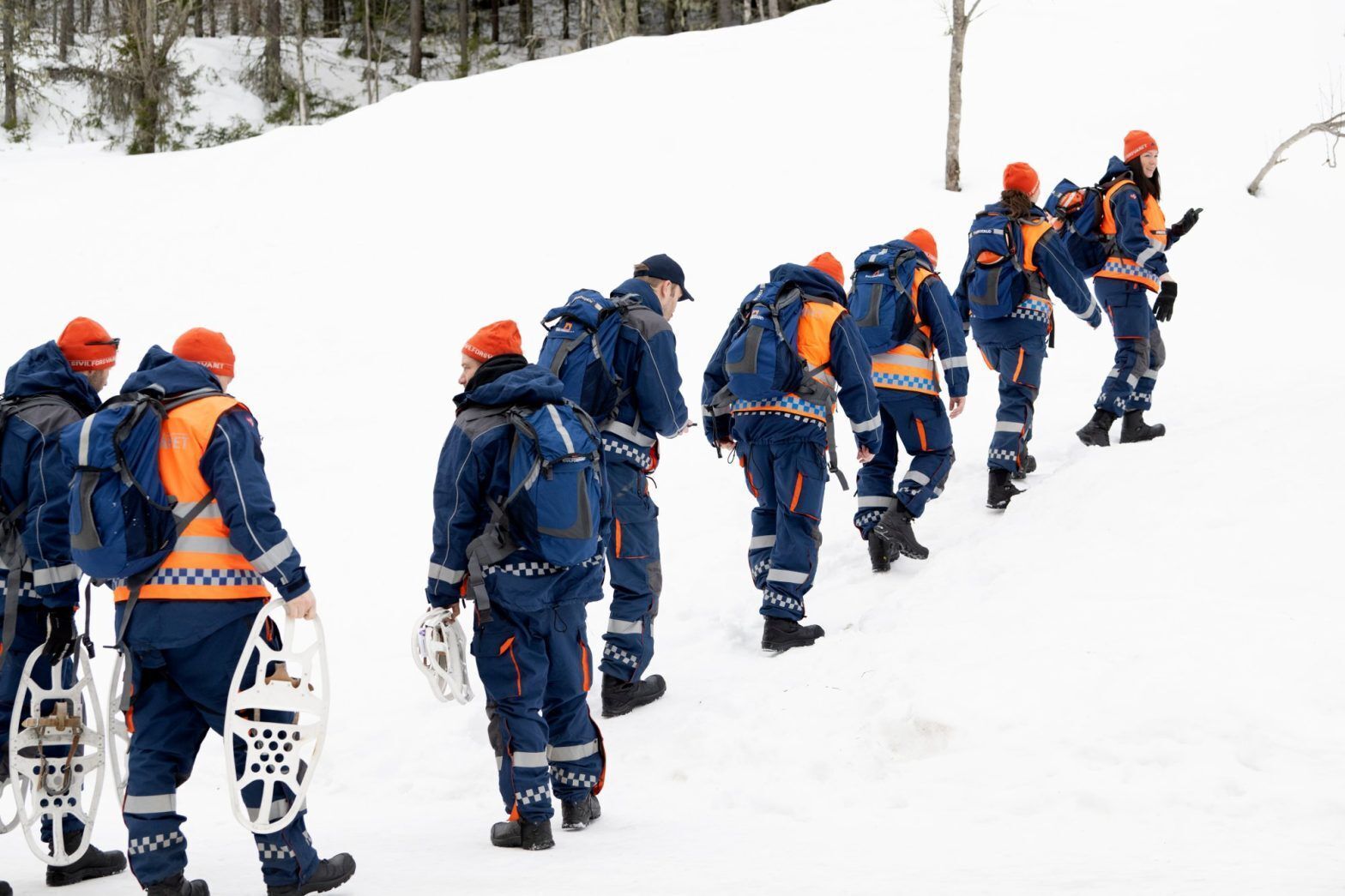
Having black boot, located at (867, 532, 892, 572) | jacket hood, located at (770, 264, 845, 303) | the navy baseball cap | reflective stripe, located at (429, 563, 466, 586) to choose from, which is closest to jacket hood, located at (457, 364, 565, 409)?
reflective stripe, located at (429, 563, 466, 586)

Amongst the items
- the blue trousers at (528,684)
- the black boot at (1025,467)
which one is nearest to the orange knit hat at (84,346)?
the blue trousers at (528,684)

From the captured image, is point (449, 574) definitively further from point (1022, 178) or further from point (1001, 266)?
point (1022, 178)

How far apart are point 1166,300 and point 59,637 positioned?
24.4ft

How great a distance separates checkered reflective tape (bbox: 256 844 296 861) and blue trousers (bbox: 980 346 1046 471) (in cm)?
552

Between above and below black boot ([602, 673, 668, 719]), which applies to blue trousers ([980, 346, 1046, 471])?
above

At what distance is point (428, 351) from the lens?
43.5 feet

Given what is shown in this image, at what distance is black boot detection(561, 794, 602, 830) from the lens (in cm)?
493

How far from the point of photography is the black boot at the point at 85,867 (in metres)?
4.68

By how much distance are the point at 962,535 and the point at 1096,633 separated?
267 centimetres

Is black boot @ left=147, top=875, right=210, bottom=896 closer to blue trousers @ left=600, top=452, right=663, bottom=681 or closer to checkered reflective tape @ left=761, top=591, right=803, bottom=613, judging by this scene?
blue trousers @ left=600, top=452, right=663, bottom=681

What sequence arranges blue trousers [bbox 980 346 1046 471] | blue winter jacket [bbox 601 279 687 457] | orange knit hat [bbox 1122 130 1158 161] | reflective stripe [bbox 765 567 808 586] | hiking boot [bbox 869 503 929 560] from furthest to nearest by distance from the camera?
orange knit hat [bbox 1122 130 1158 161]
blue trousers [bbox 980 346 1046 471]
hiking boot [bbox 869 503 929 560]
reflective stripe [bbox 765 567 808 586]
blue winter jacket [bbox 601 279 687 457]

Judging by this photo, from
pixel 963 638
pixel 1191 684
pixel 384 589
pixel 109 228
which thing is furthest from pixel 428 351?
pixel 1191 684

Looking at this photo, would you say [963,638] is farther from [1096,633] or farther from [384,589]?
[384,589]

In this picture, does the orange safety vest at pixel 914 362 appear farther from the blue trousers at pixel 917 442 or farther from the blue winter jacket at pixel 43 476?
the blue winter jacket at pixel 43 476
